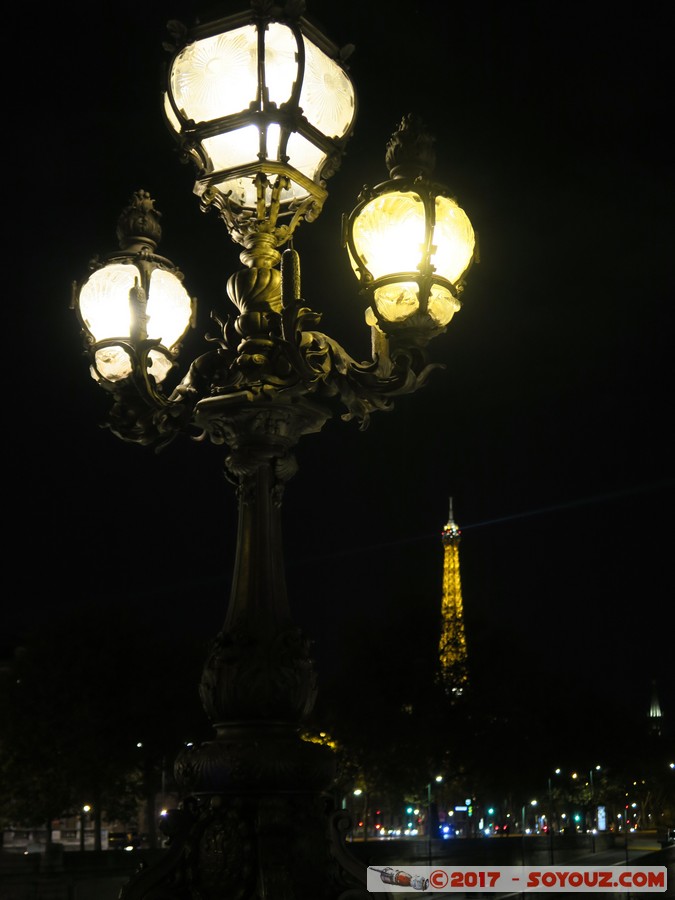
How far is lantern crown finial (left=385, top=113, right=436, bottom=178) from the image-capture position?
6242 mm

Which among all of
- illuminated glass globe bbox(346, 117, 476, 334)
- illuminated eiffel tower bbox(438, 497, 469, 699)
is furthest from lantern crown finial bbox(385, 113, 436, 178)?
illuminated eiffel tower bbox(438, 497, 469, 699)

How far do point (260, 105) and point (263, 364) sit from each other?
4.36 feet

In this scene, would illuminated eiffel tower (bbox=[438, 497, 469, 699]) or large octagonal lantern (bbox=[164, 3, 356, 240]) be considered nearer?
large octagonal lantern (bbox=[164, 3, 356, 240])

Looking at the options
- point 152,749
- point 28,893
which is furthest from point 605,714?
point 28,893

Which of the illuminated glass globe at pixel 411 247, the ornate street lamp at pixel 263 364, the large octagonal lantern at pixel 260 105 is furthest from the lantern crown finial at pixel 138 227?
the illuminated glass globe at pixel 411 247

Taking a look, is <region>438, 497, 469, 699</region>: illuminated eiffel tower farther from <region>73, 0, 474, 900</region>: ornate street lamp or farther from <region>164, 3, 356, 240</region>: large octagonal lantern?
<region>164, 3, 356, 240</region>: large octagonal lantern

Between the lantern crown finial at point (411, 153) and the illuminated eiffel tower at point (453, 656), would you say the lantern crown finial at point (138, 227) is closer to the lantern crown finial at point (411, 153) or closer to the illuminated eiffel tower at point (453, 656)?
the lantern crown finial at point (411, 153)

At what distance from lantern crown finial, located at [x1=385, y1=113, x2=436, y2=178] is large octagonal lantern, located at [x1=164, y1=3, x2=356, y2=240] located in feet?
1.21

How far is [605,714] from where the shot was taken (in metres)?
69.0

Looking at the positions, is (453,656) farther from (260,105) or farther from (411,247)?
(260,105)

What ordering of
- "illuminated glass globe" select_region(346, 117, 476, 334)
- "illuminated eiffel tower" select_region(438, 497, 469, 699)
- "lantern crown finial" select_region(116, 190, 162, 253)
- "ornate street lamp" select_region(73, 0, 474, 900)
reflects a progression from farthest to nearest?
"illuminated eiffel tower" select_region(438, 497, 469, 699) → "lantern crown finial" select_region(116, 190, 162, 253) → "illuminated glass globe" select_region(346, 117, 476, 334) → "ornate street lamp" select_region(73, 0, 474, 900)

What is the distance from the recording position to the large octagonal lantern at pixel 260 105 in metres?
6.05

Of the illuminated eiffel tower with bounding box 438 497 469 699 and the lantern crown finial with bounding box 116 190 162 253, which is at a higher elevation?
the lantern crown finial with bounding box 116 190 162 253

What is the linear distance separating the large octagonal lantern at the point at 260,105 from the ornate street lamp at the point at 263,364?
1 cm
